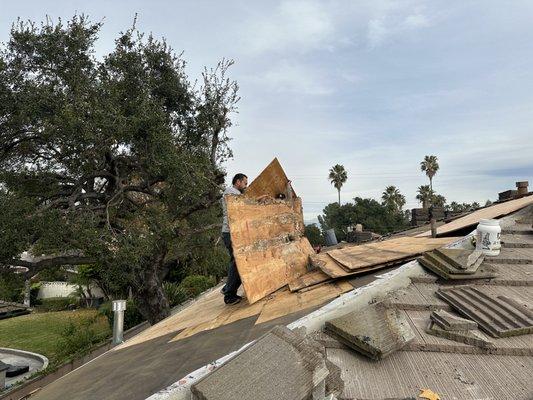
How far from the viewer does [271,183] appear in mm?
4945

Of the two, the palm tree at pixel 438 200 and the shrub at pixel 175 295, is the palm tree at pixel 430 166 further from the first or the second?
the shrub at pixel 175 295

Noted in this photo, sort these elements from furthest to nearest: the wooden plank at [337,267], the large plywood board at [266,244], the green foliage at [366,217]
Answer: the green foliage at [366,217]
the large plywood board at [266,244]
the wooden plank at [337,267]

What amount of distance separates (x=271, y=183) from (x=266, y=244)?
35.1 inches

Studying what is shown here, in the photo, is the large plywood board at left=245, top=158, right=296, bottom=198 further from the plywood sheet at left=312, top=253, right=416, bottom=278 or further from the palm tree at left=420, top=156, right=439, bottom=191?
the palm tree at left=420, top=156, right=439, bottom=191

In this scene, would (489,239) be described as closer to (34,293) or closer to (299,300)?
(299,300)

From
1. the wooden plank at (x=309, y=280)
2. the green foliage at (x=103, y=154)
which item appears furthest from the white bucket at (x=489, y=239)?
the green foliage at (x=103, y=154)

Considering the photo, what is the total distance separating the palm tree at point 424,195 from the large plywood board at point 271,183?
5695 cm

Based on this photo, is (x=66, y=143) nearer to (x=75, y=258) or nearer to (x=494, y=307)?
(x=75, y=258)

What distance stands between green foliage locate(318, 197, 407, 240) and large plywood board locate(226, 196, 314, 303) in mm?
48401

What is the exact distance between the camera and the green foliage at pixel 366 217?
180ft

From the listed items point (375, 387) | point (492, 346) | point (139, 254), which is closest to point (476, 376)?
point (492, 346)

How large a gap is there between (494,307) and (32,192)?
14784mm

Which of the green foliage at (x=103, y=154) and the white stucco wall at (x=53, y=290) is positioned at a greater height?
the green foliage at (x=103, y=154)

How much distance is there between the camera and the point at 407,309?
9.39 ft
